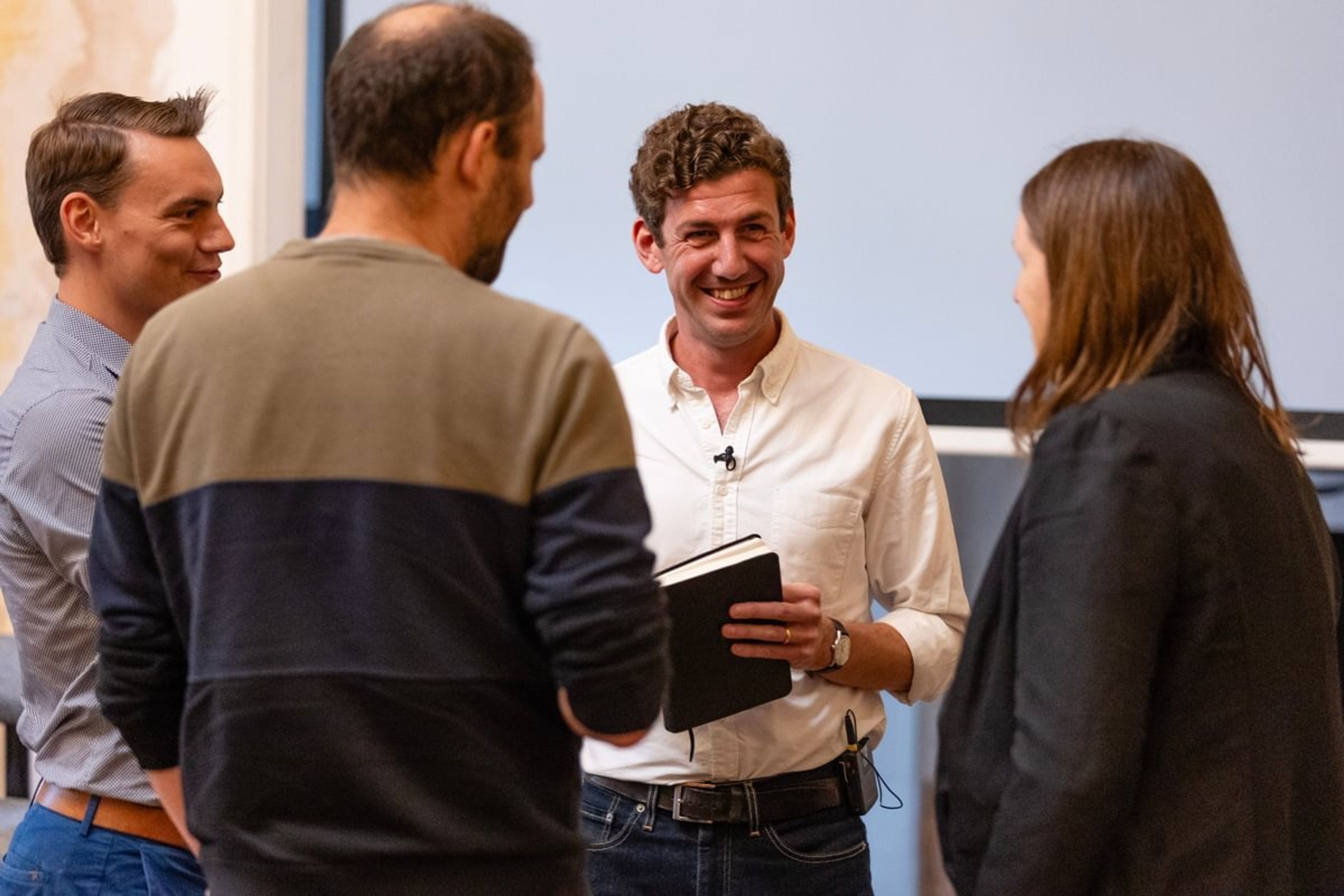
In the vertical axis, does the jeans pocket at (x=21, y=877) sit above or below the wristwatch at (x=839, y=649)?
below

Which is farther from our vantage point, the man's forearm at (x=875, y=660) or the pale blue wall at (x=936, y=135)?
the pale blue wall at (x=936, y=135)

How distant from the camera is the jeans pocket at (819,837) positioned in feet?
6.52

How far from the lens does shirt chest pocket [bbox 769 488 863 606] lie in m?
2.10

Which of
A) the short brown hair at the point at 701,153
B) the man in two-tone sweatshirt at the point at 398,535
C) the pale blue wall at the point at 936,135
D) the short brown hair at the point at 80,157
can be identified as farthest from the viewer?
the pale blue wall at the point at 936,135

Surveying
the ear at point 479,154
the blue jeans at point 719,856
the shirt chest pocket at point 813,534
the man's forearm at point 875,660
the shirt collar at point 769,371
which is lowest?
the blue jeans at point 719,856

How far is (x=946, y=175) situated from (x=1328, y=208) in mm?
770

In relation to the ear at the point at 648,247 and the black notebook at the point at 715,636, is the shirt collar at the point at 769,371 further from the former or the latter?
the black notebook at the point at 715,636

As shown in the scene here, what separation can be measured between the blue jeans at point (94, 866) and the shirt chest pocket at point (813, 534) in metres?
0.93

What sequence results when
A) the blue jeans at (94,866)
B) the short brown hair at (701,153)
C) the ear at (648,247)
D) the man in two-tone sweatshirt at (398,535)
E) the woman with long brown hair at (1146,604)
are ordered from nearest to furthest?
the man in two-tone sweatshirt at (398,535)
the woman with long brown hair at (1146,604)
the blue jeans at (94,866)
the short brown hair at (701,153)
the ear at (648,247)

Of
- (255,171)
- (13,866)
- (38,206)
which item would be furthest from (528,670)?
(255,171)

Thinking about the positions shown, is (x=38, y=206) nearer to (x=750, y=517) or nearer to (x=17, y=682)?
(x=750, y=517)

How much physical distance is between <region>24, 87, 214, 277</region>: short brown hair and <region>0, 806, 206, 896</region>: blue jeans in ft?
2.49

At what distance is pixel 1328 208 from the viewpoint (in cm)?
277

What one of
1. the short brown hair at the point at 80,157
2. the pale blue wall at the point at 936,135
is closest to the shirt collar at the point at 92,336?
the short brown hair at the point at 80,157
